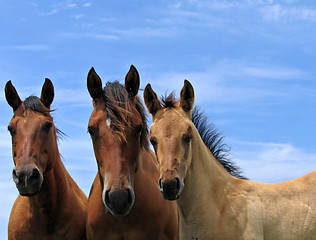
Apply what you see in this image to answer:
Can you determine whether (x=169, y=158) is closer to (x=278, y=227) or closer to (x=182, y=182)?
(x=182, y=182)

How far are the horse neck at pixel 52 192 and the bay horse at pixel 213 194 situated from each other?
1.95 metres

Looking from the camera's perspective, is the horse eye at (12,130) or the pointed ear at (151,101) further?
the horse eye at (12,130)

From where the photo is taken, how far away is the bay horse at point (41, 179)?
26.2ft

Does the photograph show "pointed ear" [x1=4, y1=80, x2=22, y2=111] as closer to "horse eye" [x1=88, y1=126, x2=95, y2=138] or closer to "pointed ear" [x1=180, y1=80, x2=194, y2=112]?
"horse eye" [x1=88, y1=126, x2=95, y2=138]

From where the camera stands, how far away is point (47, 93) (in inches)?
355

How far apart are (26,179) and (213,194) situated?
2905 millimetres

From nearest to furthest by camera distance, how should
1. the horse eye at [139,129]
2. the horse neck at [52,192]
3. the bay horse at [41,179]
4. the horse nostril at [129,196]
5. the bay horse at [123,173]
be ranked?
1. the horse nostril at [129,196]
2. the bay horse at [123,173]
3. the horse eye at [139,129]
4. the bay horse at [41,179]
5. the horse neck at [52,192]

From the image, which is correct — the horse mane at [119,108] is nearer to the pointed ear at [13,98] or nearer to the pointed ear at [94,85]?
the pointed ear at [94,85]

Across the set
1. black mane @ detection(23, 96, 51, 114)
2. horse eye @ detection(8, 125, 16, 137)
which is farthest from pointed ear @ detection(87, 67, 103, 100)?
horse eye @ detection(8, 125, 16, 137)

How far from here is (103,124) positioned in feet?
24.9

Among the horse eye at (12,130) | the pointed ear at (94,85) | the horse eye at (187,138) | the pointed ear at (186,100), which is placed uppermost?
the pointed ear at (94,85)

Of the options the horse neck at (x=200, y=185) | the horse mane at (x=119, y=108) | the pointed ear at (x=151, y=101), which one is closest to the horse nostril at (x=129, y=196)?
the horse mane at (x=119, y=108)

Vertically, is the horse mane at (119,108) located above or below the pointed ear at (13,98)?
below

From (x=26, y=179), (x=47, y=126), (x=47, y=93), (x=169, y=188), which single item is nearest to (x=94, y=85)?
(x=47, y=126)
